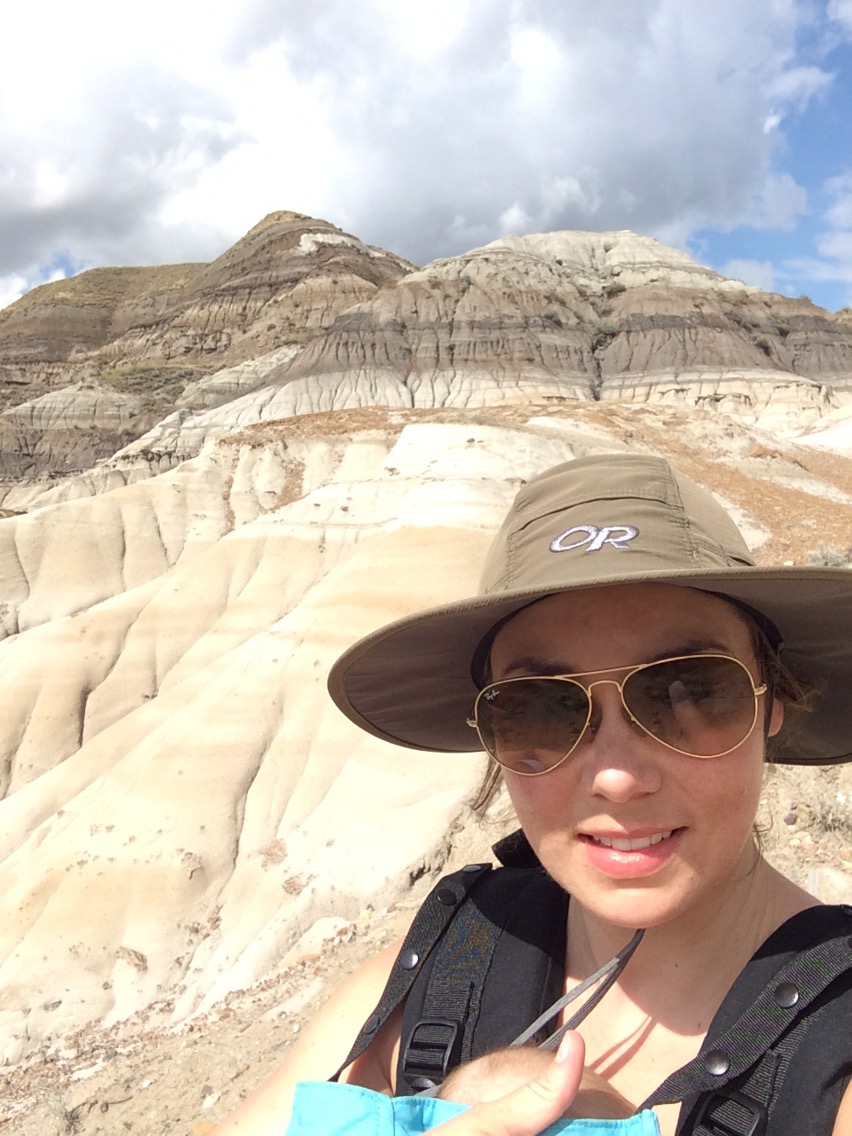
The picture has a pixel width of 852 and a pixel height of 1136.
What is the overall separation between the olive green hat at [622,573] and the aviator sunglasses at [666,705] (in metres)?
→ 0.16

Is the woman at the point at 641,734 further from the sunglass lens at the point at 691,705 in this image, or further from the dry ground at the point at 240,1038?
the dry ground at the point at 240,1038

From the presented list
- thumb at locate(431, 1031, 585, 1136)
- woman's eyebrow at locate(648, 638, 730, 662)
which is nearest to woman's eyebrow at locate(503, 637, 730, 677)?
woman's eyebrow at locate(648, 638, 730, 662)

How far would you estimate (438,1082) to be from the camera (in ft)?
4.79

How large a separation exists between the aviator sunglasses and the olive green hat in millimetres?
156

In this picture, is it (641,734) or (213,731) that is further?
(213,731)

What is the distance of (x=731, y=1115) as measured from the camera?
4.01 feet

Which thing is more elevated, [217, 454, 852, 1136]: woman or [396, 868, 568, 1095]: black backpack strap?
[217, 454, 852, 1136]: woman

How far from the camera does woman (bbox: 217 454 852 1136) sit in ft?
4.76

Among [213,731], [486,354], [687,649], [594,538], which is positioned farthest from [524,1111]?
[486,354]

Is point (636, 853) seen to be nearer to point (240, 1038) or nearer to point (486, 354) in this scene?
point (240, 1038)

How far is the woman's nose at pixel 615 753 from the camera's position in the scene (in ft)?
4.79

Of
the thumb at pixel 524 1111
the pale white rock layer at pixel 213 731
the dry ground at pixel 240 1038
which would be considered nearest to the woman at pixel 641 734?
the thumb at pixel 524 1111

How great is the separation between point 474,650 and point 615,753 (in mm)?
462

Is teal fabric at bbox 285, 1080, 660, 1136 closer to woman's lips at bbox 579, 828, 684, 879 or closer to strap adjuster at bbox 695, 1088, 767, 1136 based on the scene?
strap adjuster at bbox 695, 1088, 767, 1136
